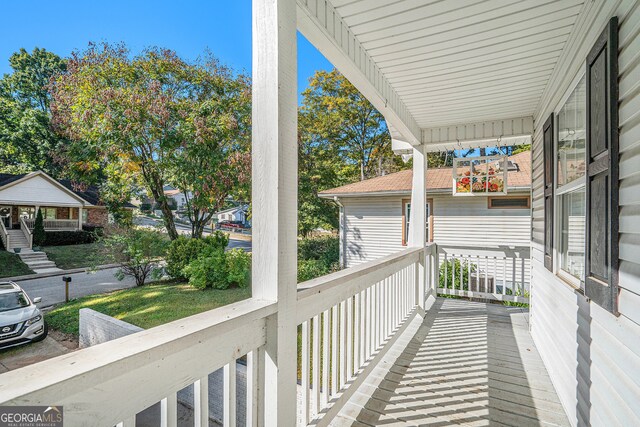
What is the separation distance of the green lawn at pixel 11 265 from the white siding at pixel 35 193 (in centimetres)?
109

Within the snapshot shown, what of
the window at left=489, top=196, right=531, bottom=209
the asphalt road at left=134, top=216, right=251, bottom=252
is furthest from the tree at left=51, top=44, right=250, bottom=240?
the window at left=489, top=196, right=531, bottom=209

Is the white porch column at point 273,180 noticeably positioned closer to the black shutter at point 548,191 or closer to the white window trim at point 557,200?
the white window trim at point 557,200

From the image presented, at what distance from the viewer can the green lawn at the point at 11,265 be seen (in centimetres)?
596

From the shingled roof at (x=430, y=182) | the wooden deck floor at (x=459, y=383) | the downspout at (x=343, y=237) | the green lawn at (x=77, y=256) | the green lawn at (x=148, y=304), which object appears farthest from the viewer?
the downspout at (x=343, y=237)

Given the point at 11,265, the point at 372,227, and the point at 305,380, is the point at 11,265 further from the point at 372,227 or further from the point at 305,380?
the point at 372,227

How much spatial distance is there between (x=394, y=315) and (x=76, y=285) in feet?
27.4

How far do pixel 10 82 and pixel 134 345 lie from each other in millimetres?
6774

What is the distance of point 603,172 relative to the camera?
4.68 feet

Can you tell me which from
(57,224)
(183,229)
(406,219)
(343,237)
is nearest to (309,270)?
(343,237)

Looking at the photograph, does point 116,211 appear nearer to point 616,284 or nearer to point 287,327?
point 287,327

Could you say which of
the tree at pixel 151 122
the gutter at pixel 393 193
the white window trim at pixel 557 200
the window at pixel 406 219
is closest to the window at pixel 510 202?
the gutter at pixel 393 193

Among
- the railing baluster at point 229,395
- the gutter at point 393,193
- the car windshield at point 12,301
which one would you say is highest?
the gutter at point 393,193

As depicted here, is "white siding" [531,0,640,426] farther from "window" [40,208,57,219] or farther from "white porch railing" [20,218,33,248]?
"window" [40,208,57,219]

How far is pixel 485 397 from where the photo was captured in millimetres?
2352
